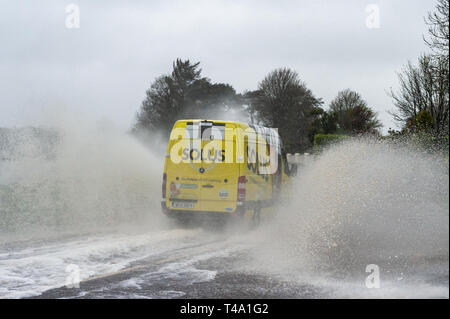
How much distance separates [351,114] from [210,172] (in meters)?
53.7

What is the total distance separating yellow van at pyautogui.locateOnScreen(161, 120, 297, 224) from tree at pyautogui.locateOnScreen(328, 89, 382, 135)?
4478 cm

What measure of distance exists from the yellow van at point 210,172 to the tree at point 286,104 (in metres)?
51.0

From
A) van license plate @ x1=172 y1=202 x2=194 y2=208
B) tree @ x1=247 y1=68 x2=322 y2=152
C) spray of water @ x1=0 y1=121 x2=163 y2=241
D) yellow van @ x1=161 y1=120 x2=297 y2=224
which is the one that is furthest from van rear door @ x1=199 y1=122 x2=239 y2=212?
tree @ x1=247 y1=68 x2=322 y2=152

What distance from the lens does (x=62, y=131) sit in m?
21.5

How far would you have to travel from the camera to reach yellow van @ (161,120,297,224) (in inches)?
489

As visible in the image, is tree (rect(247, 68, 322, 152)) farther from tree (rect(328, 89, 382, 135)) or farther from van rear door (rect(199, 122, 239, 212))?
van rear door (rect(199, 122, 239, 212))

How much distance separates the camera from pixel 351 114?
63812 mm

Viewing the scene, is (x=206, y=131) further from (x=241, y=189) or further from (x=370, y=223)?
(x=370, y=223)

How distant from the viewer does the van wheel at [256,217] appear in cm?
1299

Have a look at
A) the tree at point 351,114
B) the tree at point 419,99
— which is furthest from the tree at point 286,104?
the tree at point 419,99

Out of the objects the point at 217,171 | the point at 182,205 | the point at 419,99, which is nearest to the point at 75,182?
the point at 182,205

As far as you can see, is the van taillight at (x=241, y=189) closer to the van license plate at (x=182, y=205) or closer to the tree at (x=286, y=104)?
the van license plate at (x=182, y=205)

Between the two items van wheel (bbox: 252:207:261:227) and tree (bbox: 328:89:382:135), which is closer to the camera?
van wheel (bbox: 252:207:261:227)
